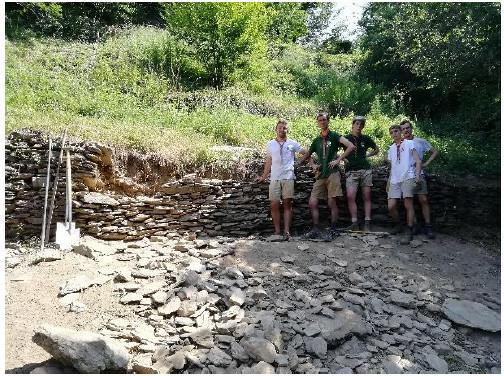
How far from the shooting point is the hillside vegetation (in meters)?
6.95

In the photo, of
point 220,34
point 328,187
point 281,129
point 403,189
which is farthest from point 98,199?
point 220,34

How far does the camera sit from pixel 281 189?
559 centimetres

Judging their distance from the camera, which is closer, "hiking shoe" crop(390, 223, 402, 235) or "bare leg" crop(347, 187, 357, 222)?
"bare leg" crop(347, 187, 357, 222)

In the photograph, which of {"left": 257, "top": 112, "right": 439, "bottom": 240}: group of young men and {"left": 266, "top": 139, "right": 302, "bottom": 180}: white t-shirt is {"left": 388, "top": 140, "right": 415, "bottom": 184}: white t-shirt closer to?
{"left": 257, "top": 112, "right": 439, "bottom": 240}: group of young men

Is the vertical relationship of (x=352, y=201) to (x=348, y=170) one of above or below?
below

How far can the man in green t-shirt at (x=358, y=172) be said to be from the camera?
5648 mm

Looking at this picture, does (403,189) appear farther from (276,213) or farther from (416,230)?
(276,213)

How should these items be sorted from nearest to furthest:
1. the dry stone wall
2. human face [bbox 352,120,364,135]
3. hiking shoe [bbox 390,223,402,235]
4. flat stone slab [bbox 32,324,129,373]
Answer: flat stone slab [bbox 32,324,129,373]
human face [bbox 352,120,364,135]
the dry stone wall
hiking shoe [bbox 390,223,402,235]

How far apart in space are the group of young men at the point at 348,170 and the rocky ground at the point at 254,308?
0.53 m

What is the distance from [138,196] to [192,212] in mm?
829

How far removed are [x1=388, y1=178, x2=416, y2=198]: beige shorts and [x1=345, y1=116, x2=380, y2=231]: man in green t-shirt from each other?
0.96 feet

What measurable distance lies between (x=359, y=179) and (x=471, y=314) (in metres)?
2.21

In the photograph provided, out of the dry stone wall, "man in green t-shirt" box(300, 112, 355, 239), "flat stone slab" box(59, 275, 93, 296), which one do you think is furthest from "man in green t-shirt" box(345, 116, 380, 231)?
"flat stone slab" box(59, 275, 93, 296)

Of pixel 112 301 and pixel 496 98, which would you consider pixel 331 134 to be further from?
pixel 496 98
